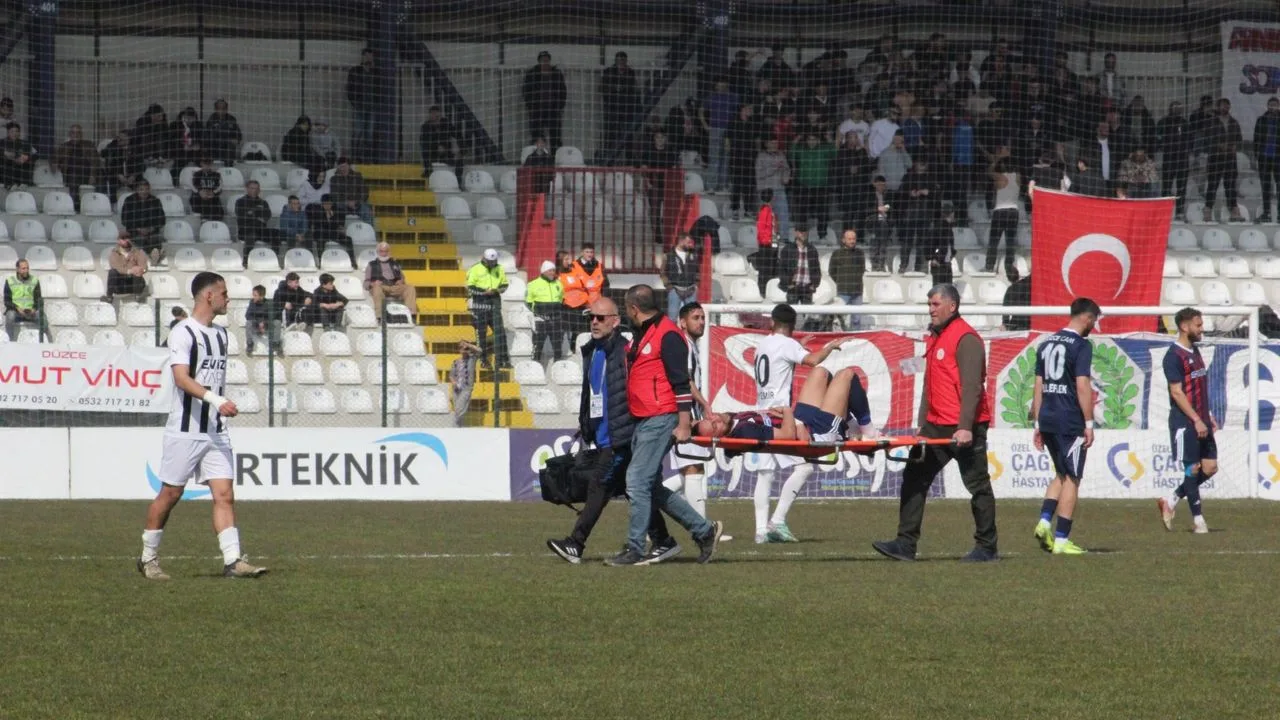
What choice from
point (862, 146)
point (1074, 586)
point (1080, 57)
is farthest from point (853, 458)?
point (1080, 57)

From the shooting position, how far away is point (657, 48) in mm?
32719

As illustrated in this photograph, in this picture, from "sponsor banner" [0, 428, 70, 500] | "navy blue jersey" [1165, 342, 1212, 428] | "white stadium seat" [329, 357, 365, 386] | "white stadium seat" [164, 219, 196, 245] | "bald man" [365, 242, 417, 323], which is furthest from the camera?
"white stadium seat" [164, 219, 196, 245]

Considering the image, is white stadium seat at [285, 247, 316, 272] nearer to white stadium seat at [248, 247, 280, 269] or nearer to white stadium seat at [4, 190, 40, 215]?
white stadium seat at [248, 247, 280, 269]

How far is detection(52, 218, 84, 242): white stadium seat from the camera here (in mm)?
27766

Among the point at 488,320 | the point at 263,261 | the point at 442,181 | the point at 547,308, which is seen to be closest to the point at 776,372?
the point at 488,320

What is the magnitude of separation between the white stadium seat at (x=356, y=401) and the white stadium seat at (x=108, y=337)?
3.42m

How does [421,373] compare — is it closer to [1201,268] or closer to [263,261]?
[263,261]

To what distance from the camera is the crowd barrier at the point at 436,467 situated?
21891 mm

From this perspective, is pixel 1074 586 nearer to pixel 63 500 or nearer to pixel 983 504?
pixel 983 504

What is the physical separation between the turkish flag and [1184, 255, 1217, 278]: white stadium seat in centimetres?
561

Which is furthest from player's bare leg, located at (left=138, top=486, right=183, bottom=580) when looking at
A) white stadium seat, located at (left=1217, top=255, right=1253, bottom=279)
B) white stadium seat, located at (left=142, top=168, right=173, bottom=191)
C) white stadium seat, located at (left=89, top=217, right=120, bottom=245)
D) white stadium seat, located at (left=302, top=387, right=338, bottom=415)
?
white stadium seat, located at (left=1217, top=255, right=1253, bottom=279)

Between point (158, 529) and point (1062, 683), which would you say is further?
point (158, 529)

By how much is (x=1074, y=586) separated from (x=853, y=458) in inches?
444

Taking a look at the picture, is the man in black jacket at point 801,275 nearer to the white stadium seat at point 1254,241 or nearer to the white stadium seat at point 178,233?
the white stadium seat at point 1254,241
